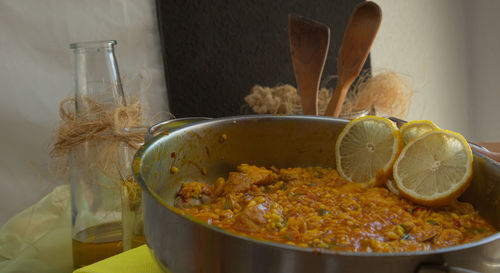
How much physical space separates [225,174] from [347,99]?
2.14 feet

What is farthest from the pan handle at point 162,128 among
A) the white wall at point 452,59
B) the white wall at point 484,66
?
the white wall at point 484,66

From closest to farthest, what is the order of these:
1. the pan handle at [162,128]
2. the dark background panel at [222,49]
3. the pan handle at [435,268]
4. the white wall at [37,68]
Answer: the pan handle at [435,268], the pan handle at [162,128], the white wall at [37,68], the dark background panel at [222,49]

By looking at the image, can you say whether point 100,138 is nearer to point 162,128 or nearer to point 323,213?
point 162,128

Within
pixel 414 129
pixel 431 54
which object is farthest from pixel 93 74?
pixel 431 54

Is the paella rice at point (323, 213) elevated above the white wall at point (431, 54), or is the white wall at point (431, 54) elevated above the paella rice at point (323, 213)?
the white wall at point (431, 54)

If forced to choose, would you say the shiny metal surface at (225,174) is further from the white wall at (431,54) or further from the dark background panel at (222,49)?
the white wall at (431,54)

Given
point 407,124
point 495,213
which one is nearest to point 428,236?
point 495,213

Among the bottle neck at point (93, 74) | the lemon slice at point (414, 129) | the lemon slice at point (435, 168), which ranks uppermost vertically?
the bottle neck at point (93, 74)

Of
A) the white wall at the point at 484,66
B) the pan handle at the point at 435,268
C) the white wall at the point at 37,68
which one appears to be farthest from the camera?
the white wall at the point at 484,66

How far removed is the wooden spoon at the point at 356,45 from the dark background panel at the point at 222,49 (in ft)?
1.85

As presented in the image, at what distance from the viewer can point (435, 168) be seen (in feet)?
2.37

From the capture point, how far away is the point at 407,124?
83 cm

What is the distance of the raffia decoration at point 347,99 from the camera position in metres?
1.23

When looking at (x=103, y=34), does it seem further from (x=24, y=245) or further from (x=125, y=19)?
(x=24, y=245)
